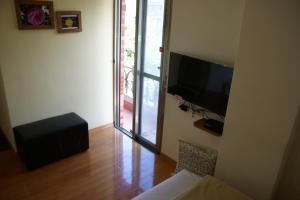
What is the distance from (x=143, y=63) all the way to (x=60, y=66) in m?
1.06

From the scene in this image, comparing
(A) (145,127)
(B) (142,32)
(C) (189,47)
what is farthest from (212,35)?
(A) (145,127)

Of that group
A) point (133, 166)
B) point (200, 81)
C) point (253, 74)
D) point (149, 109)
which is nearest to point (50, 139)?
point (133, 166)

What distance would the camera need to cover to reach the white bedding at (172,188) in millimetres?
2236

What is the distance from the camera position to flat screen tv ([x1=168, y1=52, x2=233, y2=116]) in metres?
2.38

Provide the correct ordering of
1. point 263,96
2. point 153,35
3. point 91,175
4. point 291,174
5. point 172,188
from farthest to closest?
point 153,35
point 91,175
point 172,188
point 291,174
point 263,96

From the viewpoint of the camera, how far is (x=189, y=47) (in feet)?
8.93

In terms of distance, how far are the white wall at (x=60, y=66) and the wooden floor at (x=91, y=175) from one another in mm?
613

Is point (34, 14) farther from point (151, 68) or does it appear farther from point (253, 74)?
point (253, 74)

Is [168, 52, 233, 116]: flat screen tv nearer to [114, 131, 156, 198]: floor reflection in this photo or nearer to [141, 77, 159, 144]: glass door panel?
[141, 77, 159, 144]: glass door panel

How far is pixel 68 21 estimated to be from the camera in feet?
10.5

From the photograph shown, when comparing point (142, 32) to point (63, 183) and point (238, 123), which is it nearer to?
point (238, 123)

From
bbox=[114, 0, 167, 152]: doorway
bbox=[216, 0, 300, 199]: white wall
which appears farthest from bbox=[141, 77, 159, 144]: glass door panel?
bbox=[216, 0, 300, 199]: white wall

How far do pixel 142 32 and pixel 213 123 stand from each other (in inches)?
57.8

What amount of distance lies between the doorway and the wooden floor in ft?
1.10
